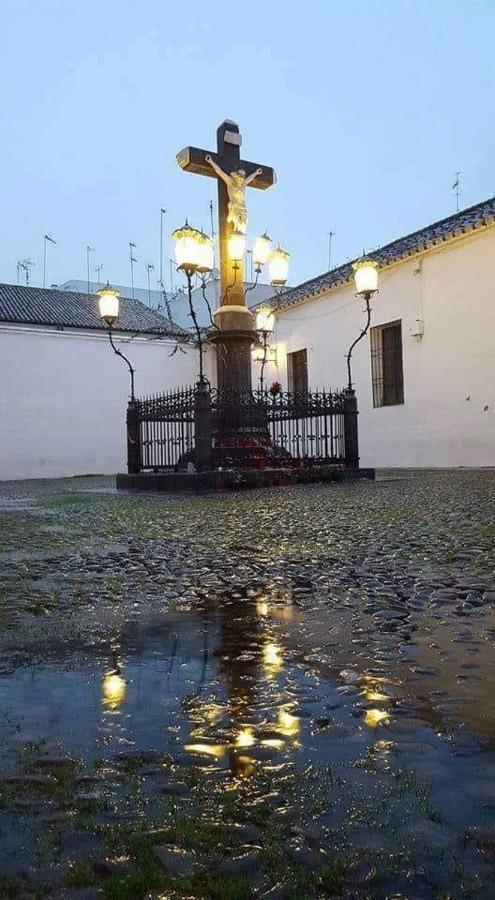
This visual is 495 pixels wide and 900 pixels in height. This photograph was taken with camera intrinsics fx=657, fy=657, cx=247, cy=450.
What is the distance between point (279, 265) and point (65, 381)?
10.3m

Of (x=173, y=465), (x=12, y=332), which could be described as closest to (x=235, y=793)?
(x=173, y=465)

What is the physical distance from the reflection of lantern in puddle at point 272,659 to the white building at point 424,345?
39.3 feet

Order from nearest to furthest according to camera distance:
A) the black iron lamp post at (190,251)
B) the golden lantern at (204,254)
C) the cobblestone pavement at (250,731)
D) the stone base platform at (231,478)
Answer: the cobblestone pavement at (250,731)
the stone base platform at (231,478)
the black iron lamp post at (190,251)
the golden lantern at (204,254)

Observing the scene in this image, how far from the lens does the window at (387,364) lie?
1545 cm

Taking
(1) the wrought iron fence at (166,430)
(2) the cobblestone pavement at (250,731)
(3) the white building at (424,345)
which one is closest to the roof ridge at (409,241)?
(3) the white building at (424,345)

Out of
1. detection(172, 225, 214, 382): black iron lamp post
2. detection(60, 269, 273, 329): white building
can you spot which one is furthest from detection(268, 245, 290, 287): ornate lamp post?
detection(60, 269, 273, 329): white building

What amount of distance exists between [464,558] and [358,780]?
2.10 meters

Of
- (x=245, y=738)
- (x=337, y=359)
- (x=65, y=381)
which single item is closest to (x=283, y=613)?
(x=245, y=738)

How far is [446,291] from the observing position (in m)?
13.9

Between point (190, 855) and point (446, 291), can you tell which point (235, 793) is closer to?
point (190, 855)

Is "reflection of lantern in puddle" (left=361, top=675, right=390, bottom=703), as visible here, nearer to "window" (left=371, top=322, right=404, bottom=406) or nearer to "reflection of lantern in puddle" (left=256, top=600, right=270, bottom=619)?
"reflection of lantern in puddle" (left=256, top=600, right=270, bottom=619)

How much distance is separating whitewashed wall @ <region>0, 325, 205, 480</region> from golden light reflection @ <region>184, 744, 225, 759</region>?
59.1 ft

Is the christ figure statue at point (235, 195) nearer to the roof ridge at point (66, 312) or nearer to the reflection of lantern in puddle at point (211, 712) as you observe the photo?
the reflection of lantern in puddle at point (211, 712)

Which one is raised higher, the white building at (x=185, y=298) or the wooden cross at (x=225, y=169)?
the white building at (x=185, y=298)
